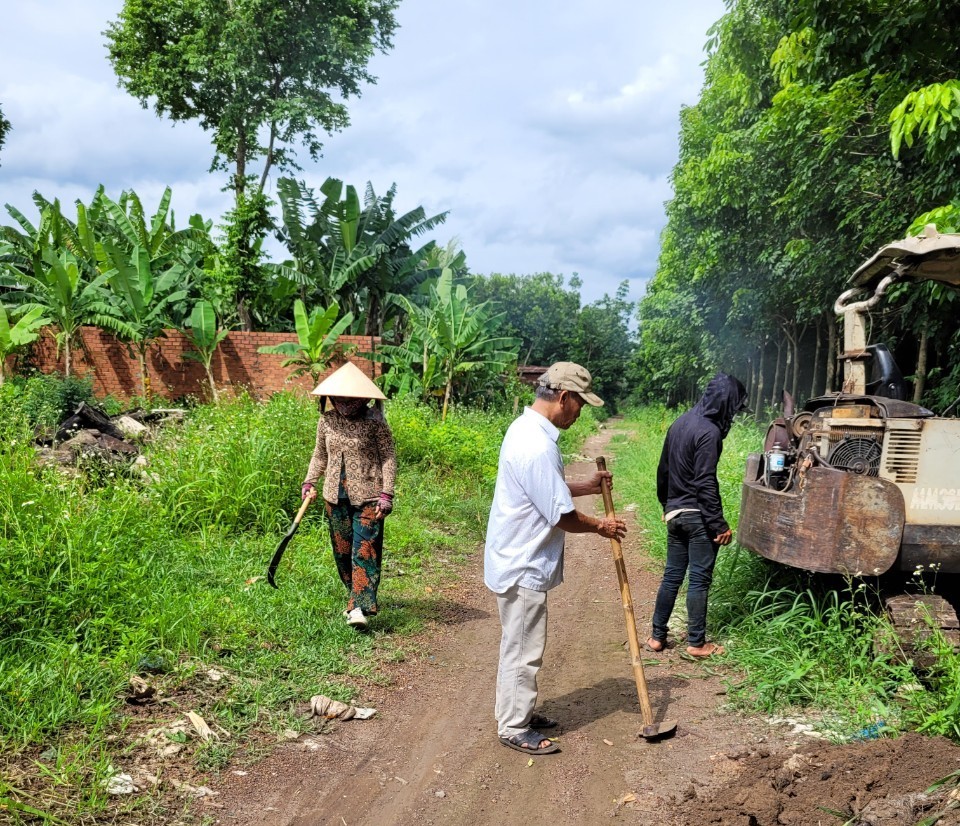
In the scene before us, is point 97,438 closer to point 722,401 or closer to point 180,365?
point 180,365

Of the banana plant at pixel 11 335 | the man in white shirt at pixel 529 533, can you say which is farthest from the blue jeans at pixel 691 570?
the banana plant at pixel 11 335

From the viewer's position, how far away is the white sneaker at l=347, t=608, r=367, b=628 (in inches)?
213

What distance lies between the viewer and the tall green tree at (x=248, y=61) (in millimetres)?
22672

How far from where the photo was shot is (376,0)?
24.2 meters

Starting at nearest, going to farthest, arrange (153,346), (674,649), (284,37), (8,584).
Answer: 1. (8,584)
2. (674,649)
3. (153,346)
4. (284,37)

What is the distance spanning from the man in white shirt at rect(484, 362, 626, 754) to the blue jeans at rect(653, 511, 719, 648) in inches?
50.9

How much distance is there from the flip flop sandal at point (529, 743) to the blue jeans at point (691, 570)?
1550 mm

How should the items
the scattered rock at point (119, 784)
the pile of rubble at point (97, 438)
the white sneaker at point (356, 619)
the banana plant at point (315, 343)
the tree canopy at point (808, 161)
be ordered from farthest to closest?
the banana plant at point (315, 343)
the pile of rubble at point (97, 438)
the tree canopy at point (808, 161)
the white sneaker at point (356, 619)
the scattered rock at point (119, 784)

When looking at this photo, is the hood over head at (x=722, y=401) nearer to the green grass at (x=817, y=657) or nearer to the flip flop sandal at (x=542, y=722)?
the green grass at (x=817, y=657)

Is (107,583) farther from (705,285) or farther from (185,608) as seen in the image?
(705,285)

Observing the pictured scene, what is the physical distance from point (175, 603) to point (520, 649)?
2434mm

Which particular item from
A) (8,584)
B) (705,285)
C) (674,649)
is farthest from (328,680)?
(705,285)

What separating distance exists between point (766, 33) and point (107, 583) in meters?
13.9

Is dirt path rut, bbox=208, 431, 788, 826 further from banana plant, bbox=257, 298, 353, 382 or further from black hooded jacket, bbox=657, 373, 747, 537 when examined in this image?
banana plant, bbox=257, 298, 353, 382
